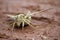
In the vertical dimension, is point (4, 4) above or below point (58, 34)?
above

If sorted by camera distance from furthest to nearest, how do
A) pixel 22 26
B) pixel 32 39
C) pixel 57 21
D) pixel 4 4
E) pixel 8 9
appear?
pixel 4 4 < pixel 8 9 < pixel 57 21 < pixel 22 26 < pixel 32 39

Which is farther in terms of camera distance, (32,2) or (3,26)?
(32,2)

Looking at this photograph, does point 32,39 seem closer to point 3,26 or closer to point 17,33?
point 17,33

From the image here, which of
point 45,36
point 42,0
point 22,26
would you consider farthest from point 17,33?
point 42,0

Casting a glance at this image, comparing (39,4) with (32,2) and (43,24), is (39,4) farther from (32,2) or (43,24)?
(43,24)

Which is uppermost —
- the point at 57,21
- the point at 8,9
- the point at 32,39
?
the point at 8,9

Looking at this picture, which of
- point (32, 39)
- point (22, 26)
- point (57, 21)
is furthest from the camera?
point (57, 21)
